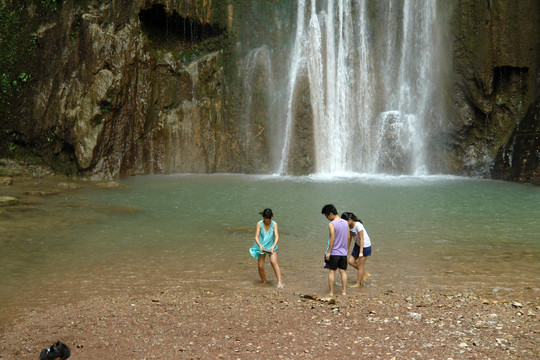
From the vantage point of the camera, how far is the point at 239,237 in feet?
40.9

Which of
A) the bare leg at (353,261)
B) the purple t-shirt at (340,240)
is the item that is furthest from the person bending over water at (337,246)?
the bare leg at (353,261)

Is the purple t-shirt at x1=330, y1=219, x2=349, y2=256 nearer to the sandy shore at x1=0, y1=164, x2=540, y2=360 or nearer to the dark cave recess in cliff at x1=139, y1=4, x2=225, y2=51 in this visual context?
the sandy shore at x1=0, y1=164, x2=540, y2=360

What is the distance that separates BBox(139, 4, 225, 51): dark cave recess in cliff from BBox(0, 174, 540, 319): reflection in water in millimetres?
9732

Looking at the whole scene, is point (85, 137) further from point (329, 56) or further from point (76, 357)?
point (76, 357)

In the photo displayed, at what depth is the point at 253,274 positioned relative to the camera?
374 inches

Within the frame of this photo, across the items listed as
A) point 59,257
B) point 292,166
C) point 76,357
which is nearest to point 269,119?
point 292,166

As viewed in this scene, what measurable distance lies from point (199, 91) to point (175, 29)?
11.6ft

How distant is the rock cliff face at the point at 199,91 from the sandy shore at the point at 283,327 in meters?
16.3

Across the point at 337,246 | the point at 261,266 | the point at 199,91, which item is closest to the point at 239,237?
the point at 261,266

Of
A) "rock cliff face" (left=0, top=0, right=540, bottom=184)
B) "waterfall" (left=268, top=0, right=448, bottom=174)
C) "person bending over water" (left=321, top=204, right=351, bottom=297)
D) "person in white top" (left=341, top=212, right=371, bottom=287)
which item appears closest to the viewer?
"person bending over water" (left=321, top=204, right=351, bottom=297)

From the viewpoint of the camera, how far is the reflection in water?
8977 mm

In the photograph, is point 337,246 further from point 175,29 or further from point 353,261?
point 175,29

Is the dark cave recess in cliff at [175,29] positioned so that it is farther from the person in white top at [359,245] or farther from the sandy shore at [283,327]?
the sandy shore at [283,327]

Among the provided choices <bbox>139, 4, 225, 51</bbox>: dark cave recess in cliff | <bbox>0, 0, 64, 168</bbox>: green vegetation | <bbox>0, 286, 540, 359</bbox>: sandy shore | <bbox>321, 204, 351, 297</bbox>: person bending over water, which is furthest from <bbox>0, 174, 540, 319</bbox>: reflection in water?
<bbox>139, 4, 225, 51</bbox>: dark cave recess in cliff
